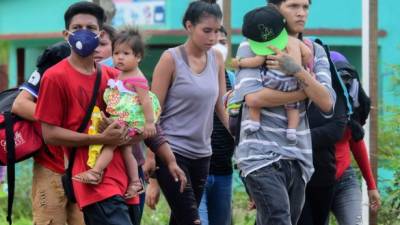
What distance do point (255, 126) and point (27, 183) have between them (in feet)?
21.7

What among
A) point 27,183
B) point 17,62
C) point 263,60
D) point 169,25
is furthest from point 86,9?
point 17,62

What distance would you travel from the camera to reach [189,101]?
638 centimetres

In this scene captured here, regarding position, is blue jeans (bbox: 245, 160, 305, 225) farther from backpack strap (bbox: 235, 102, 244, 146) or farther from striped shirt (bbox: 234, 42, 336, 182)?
backpack strap (bbox: 235, 102, 244, 146)

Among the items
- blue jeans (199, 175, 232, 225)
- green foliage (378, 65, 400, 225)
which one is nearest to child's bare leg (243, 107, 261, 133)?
blue jeans (199, 175, 232, 225)

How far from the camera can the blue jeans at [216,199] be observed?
7168mm

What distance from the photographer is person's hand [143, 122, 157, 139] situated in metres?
5.58

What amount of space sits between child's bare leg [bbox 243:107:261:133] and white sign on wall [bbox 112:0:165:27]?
36.1 feet

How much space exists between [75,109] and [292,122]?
1.30 m

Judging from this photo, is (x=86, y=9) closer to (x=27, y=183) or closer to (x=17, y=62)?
(x=27, y=183)

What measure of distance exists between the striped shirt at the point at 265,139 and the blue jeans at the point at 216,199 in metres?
1.34

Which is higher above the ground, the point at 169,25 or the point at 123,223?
the point at 123,223

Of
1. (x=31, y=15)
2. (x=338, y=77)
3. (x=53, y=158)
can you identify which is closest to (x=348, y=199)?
(x=338, y=77)

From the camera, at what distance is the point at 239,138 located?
5.87 metres

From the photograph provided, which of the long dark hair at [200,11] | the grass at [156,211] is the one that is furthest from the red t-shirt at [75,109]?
the grass at [156,211]
